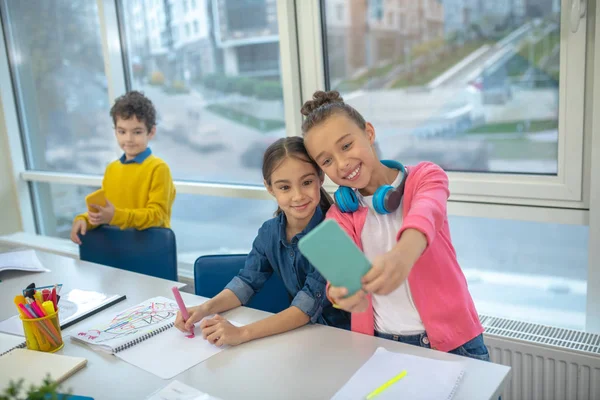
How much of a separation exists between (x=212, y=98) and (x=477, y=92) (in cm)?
141

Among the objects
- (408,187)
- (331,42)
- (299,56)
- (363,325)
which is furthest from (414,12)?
(363,325)

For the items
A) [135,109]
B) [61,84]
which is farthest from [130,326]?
[61,84]

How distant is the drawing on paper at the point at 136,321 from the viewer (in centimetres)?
140

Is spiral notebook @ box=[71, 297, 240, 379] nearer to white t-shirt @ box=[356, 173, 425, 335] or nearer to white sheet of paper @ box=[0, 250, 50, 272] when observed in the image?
white t-shirt @ box=[356, 173, 425, 335]

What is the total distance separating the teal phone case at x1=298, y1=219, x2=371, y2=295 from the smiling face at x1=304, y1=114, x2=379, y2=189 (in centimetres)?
48

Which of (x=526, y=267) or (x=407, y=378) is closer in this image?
(x=407, y=378)

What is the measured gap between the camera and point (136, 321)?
1.48 m

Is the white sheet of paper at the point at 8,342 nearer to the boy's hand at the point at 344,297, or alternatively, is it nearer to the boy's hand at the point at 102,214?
the boy's hand at the point at 102,214

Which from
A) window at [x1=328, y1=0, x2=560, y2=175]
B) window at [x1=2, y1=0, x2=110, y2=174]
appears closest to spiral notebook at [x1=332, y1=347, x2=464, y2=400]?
window at [x1=328, y1=0, x2=560, y2=175]

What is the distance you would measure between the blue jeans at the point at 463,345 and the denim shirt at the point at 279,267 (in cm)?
21

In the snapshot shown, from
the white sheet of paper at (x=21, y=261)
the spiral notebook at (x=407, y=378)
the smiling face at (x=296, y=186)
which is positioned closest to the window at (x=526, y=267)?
the smiling face at (x=296, y=186)

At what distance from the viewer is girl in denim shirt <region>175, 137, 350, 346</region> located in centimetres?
138

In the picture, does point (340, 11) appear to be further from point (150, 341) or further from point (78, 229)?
point (150, 341)

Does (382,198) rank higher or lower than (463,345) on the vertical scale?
higher
